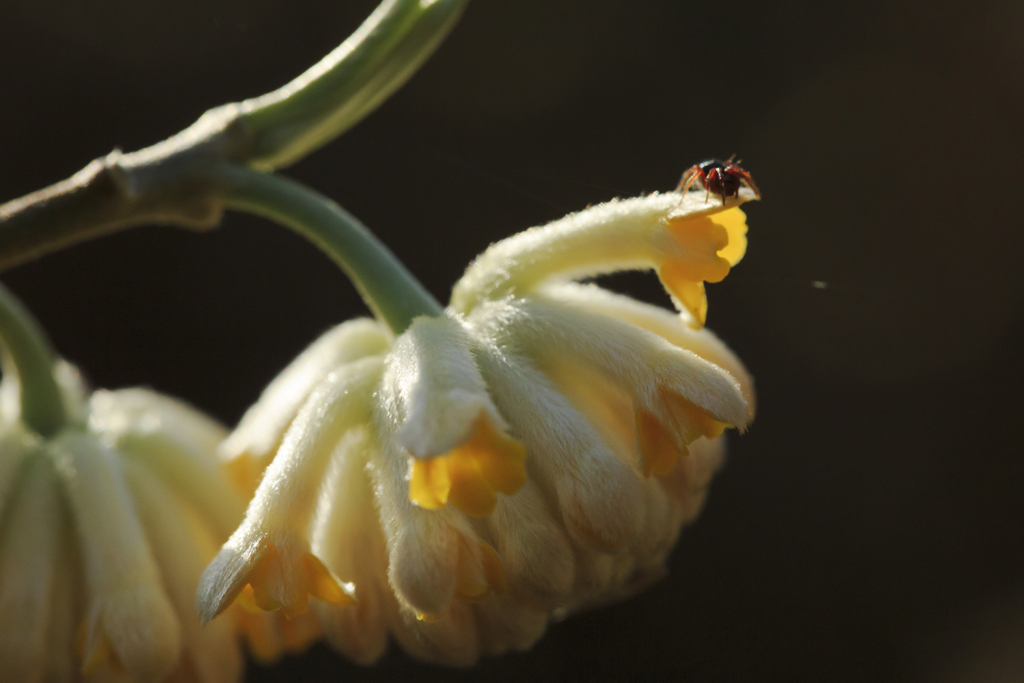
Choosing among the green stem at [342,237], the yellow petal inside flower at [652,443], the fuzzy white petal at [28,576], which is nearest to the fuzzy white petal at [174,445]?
the fuzzy white petal at [28,576]

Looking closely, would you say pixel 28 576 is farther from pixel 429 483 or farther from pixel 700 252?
pixel 700 252

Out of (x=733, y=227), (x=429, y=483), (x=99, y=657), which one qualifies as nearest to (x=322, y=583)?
(x=429, y=483)

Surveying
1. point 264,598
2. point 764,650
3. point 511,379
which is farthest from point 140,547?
point 764,650

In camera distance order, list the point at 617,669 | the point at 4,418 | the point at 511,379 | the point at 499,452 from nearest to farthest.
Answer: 1. the point at 499,452
2. the point at 511,379
3. the point at 4,418
4. the point at 617,669

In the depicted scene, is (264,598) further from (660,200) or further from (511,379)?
(660,200)

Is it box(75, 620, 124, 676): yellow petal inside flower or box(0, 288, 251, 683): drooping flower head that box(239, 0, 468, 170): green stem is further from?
box(75, 620, 124, 676): yellow petal inside flower

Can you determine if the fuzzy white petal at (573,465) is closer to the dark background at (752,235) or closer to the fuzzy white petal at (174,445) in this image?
the fuzzy white petal at (174,445)
